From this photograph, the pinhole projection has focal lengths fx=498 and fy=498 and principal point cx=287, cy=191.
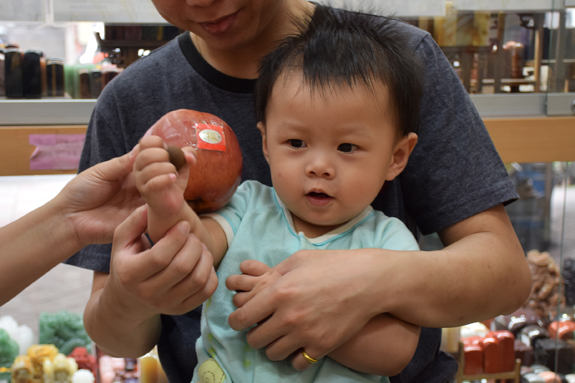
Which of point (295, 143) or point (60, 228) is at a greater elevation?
point (295, 143)

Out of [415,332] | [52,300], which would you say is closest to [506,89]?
[415,332]

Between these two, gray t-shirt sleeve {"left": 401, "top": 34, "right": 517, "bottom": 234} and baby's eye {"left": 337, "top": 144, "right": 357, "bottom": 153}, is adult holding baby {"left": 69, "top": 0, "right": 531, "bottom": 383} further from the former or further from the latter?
baby's eye {"left": 337, "top": 144, "right": 357, "bottom": 153}

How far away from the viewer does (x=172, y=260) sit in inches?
31.7

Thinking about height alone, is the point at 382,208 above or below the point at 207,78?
below

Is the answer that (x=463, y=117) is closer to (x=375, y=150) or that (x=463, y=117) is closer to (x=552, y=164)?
(x=375, y=150)

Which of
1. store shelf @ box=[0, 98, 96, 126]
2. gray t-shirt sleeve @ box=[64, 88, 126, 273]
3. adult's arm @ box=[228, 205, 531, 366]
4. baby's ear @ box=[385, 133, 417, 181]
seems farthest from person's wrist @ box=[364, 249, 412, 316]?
store shelf @ box=[0, 98, 96, 126]

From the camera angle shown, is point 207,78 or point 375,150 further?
point 207,78

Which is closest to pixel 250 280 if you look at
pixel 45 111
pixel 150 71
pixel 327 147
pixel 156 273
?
pixel 156 273

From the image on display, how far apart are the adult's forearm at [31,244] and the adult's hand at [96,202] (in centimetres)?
2

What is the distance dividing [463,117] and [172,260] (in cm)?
75

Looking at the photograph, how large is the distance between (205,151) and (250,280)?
26 centimetres

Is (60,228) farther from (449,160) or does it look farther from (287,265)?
(449,160)

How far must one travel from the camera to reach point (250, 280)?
3.07 ft

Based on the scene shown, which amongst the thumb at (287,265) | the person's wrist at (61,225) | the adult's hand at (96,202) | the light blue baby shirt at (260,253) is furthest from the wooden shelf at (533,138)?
the person's wrist at (61,225)
